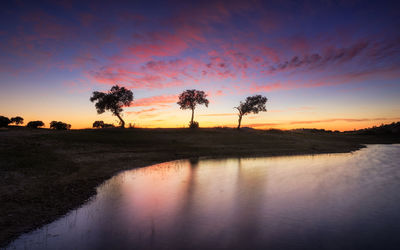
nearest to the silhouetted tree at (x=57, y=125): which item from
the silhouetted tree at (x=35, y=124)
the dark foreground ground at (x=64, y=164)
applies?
the silhouetted tree at (x=35, y=124)

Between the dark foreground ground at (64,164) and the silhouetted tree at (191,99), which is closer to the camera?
the dark foreground ground at (64,164)

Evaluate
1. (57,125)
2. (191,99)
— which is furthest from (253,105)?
(57,125)

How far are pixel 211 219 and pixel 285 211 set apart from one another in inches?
229

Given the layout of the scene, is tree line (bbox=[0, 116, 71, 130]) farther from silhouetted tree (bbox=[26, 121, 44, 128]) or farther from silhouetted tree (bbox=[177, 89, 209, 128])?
silhouetted tree (bbox=[177, 89, 209, 128])

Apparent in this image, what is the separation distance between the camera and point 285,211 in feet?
55.4

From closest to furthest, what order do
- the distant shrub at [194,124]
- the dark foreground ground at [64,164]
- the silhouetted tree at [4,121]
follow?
the dark foreground ground at [64,164], the silhouetted tree at [4,121], the distant shrub at [194,124]

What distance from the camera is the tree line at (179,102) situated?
76.2 metres

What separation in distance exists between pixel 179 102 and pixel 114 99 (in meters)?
25.6

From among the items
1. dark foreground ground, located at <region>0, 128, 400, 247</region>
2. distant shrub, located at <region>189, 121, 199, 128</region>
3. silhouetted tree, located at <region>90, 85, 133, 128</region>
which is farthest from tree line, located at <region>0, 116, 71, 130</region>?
distant shrub, located at <region>189, 121, 199, 128</region>

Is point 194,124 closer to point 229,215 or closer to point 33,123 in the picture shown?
point 33,123

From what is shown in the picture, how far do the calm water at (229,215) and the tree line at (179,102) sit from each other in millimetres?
54949

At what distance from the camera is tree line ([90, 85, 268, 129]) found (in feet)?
250

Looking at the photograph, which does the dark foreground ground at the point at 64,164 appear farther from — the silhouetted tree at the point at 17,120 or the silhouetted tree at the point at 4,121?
the silhouetted tree at the point at 17,120

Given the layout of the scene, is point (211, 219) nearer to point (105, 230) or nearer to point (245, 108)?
point (105, 230)
